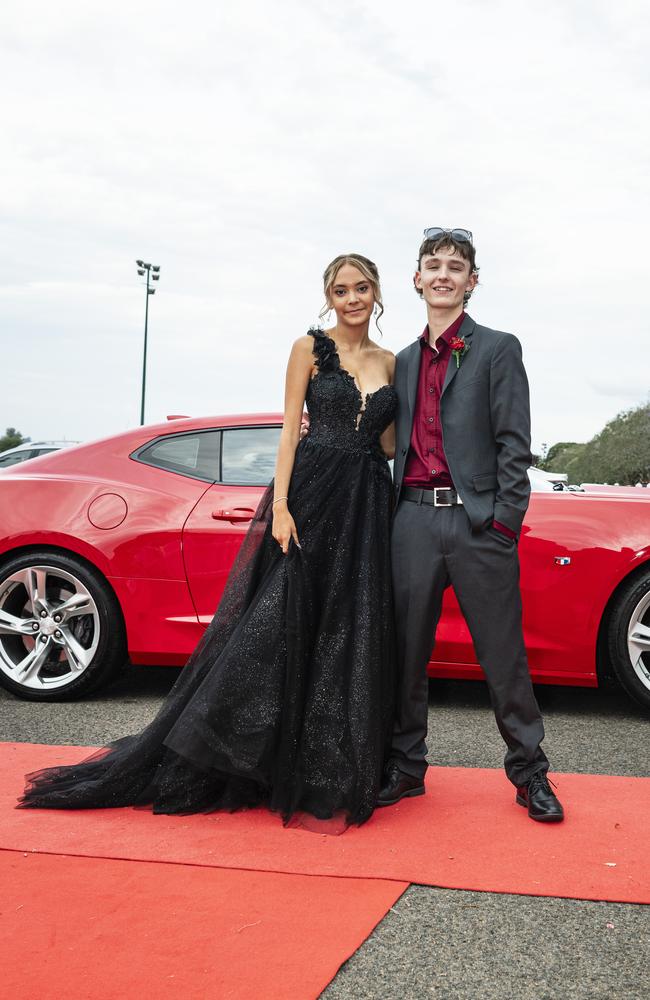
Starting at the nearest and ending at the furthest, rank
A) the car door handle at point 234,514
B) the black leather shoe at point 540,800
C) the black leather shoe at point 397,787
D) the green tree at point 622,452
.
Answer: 1. the black leather shoe at point 540,800
2. the black leather shoe at point 397,787
3. the car door handle at point 234,514
4. the green tree at point 622,452

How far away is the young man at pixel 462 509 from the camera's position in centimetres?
325

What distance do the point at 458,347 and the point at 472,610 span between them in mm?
883

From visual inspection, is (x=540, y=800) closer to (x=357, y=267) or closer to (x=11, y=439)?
(x=357, y=267)

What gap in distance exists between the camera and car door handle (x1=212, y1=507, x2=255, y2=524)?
466 centimetres

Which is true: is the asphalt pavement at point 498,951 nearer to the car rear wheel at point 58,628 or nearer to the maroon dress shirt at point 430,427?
the maroon dress shirt at point 430,427

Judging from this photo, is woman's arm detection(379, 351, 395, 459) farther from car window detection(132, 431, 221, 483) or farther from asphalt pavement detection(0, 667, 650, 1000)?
asphalt pavement detection(0, 667, 650, 1000)

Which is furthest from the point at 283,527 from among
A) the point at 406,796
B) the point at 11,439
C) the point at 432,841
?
the point at 11,439

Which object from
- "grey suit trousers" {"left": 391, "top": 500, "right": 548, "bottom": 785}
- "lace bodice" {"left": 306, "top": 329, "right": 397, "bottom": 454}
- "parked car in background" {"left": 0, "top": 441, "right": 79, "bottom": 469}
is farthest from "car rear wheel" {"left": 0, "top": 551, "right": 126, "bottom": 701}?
"parked car in background" {"left": 0, "top": 441, "right": 79, "bottom": 469}

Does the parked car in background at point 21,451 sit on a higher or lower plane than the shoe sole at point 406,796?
higher

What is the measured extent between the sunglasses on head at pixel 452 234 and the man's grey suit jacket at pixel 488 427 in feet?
0.98

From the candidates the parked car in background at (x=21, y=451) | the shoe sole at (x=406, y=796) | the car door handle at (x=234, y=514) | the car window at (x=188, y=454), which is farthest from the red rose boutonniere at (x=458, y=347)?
the parked car in background at (x=21, y=451)

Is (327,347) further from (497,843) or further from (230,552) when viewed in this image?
(497,843)

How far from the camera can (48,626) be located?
4.84m

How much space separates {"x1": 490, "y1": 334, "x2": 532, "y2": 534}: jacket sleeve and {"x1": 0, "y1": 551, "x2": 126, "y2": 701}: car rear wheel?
2299mm
